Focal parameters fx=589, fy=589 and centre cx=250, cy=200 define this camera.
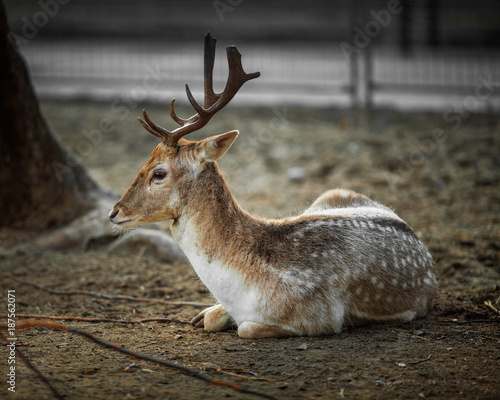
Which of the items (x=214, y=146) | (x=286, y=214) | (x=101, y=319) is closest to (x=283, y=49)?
(x=286, y=214)

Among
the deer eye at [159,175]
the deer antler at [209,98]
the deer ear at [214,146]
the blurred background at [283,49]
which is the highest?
the blurred background at [283,49]

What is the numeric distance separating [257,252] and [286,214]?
10.7ft

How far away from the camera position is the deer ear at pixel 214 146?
442 centimetres

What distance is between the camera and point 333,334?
14.6ft

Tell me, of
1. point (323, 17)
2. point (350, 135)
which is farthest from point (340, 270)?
point (323, 17)

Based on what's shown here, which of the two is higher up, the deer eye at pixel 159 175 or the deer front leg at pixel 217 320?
the deer eye at pixel 159 175

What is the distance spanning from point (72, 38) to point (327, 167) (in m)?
8.20

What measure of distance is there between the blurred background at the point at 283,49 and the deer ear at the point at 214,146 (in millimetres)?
8300

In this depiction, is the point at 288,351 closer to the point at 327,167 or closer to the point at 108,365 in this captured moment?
the point at 108,365

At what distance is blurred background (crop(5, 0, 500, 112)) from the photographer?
41.6 feet

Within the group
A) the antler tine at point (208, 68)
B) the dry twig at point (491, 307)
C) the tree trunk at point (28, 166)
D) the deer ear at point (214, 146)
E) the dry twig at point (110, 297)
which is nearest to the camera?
the deer ear at point (214, 146)

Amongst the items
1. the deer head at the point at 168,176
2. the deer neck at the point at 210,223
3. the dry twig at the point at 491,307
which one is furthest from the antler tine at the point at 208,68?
the dry twig at the point at 491,307

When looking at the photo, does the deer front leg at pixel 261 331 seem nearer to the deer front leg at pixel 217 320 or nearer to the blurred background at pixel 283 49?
the deer front leg at pixel 217 320

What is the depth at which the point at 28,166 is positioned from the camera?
682 centimetres
